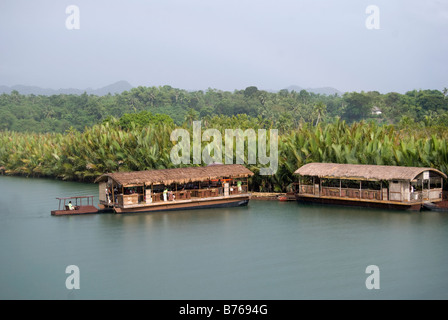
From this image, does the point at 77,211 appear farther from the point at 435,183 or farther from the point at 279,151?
the point at 435,183

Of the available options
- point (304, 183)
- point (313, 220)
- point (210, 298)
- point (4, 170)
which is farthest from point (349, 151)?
point (4, 170)

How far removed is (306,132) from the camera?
25.9m

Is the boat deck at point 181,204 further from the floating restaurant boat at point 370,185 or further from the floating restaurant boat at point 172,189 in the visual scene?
the floating restaurant boat at point 370,185

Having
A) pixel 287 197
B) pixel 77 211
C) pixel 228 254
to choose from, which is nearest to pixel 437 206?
pixel 287 197

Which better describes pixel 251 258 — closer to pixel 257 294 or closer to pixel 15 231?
pixel 257 294

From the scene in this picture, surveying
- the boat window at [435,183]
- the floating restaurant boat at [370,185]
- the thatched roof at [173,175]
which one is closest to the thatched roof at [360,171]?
the floating restaurant boat at [370,185]

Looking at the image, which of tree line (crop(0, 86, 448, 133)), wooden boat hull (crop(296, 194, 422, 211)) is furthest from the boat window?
tree line (crop(0, 86, 448, 133))

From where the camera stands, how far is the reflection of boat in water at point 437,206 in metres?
20.2

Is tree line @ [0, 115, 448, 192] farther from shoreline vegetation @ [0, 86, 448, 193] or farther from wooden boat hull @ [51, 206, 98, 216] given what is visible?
wooden boat hull @ [51, 206, 98, 216]

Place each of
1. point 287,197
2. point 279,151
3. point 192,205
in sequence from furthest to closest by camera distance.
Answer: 1. point 279,151
2. point 287,197
3. point 192,205

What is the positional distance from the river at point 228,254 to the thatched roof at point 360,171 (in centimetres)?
124

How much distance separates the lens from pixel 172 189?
22.3 metres

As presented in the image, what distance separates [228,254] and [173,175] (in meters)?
6.38

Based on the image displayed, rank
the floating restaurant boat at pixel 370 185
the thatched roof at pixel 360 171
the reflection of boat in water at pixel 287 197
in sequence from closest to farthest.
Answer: the thatched roof at pixel 360 171 → the floating restaurant boat at pixel 370 185 → the reflection of boat in water at pixel 287 197
